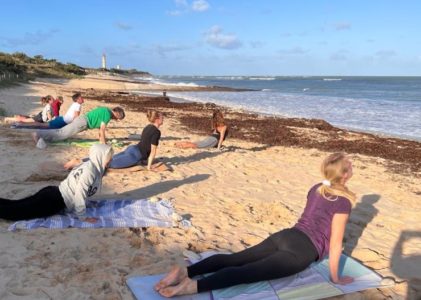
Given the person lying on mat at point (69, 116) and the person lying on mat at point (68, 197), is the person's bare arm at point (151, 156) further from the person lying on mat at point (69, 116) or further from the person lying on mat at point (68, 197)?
the person lying on mat at point (69, 116)

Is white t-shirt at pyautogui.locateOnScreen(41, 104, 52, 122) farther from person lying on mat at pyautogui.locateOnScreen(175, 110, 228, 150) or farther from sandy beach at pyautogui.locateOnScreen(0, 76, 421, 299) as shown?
person lying on mat at pyautogui.locateOnScreen(175, 110, 228, 150)

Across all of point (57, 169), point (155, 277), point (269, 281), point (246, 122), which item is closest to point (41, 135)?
point (57, 169)

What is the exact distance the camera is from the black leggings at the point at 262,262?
144 inches

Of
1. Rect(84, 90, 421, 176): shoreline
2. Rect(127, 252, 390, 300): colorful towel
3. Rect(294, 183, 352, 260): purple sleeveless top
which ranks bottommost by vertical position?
Rect(84, 90, 421, 176): shoreline

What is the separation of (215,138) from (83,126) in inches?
128


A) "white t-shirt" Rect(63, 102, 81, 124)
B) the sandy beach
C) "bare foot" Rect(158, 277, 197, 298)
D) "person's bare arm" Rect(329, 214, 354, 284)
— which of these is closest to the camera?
"bare foot" Rect(158, 277, 197, 298)

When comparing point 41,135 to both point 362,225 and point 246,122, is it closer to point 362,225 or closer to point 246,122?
point 362,225

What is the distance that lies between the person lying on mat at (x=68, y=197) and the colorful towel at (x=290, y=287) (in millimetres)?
1525

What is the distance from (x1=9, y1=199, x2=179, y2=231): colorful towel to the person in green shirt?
360 centimetres

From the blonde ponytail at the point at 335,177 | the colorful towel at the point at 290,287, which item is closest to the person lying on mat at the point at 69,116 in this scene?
the colorful towel at the point at 290,287

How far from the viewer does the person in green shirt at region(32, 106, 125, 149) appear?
30.7 ft

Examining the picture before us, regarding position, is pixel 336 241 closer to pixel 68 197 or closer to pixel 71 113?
pixel 68 197

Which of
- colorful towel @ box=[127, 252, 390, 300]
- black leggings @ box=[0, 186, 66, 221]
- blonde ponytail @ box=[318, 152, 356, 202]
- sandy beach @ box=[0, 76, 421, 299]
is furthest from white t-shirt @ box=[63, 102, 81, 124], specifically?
blonde ponytail @ box=[318, 152, 356, 202]

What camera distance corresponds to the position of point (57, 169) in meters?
7.68
